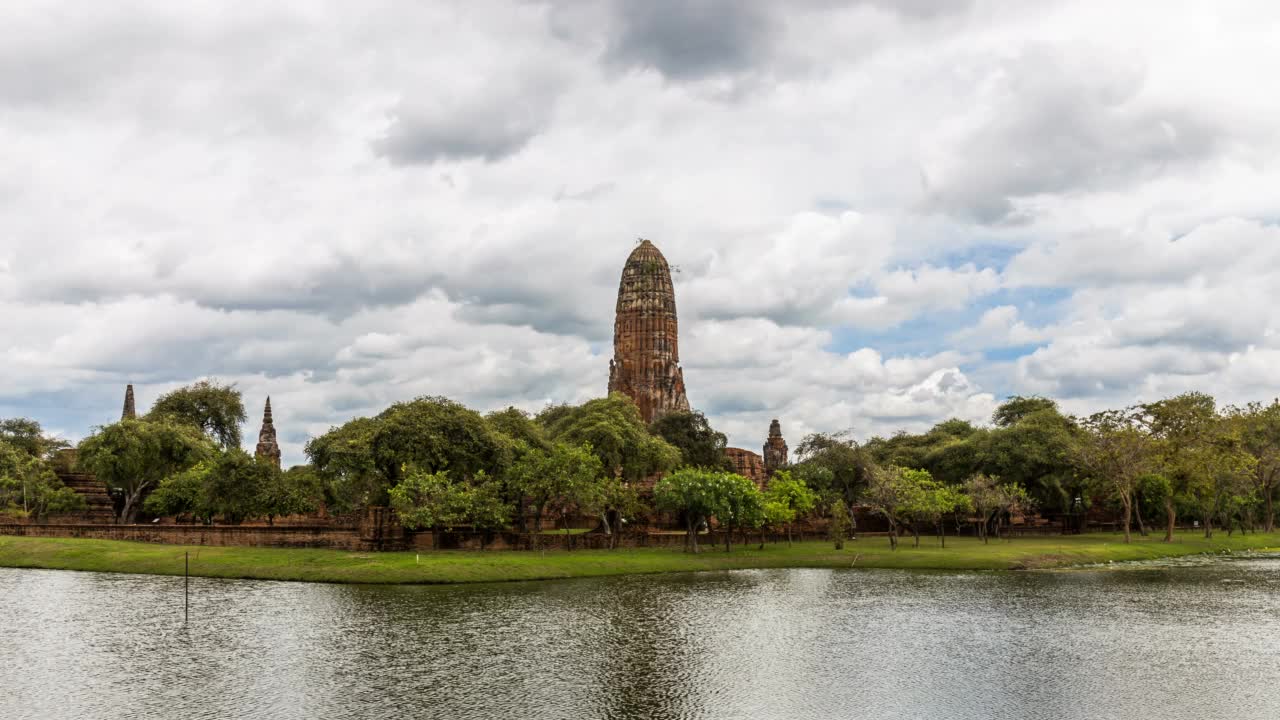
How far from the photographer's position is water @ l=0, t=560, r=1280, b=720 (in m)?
22.5

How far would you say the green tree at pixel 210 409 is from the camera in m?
102

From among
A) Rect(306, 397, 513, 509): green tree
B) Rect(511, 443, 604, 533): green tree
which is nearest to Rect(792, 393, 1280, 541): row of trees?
Rect(511, 443, 604, 533): green tree

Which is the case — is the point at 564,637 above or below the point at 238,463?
below

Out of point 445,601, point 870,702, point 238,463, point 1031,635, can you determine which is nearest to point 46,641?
point 445,601

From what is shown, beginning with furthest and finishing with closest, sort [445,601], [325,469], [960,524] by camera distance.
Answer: [960,524] → [325,469] → [445,601]

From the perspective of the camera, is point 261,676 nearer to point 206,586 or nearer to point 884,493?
point 206,586

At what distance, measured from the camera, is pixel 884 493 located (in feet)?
213

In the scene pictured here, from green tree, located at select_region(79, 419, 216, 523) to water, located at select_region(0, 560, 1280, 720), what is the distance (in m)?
29.7

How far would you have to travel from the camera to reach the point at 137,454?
73.9 metres

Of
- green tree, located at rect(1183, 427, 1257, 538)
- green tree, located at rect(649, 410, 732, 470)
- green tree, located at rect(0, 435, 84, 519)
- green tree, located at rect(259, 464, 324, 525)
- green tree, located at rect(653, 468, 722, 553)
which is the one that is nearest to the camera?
green tree, located at rect(653, 468, 722, 553)

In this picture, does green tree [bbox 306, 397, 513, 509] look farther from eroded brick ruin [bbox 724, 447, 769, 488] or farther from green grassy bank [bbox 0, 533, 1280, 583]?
eroded brick ruin [bbox 724, 447, 769, 488]

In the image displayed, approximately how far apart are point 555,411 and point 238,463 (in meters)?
46.6

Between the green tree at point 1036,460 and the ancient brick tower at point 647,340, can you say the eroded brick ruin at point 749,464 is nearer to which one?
the ancient brick tower at point 647,340

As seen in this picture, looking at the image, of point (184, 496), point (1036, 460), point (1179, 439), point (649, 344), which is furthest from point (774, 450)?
point (184, 496)
